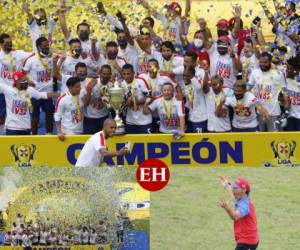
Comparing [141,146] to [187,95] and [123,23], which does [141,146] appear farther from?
[123,23]

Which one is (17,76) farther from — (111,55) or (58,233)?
(58,233)

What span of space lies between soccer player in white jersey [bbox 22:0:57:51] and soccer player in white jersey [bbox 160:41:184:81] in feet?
8.51

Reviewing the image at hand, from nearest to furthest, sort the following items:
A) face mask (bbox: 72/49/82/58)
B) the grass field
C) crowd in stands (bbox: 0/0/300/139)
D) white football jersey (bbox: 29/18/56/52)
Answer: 1. the grass field
2. crowd in stands (bbox: 0/0/300/139)
3. face mask (bbox: 72/49/82/58)
4. white football jersey (bbox: 29/18/56/52)

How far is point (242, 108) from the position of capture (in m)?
20.7

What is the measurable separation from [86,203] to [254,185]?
469 centimetres

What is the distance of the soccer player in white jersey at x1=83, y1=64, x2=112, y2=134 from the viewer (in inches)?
821

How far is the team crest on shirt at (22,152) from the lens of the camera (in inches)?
787

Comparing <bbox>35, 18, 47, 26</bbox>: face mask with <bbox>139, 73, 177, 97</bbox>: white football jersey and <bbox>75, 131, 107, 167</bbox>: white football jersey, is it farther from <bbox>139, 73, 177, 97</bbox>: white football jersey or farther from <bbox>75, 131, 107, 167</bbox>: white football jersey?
<bbox>75, 131, 107, 167</bbox>: white football jersey

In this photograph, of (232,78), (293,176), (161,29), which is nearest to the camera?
(293,176)

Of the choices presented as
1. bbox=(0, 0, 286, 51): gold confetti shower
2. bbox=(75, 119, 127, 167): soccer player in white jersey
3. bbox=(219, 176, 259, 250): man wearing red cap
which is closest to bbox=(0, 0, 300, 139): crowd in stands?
bbox=(0, 0, 286, 51): gold confetti shower

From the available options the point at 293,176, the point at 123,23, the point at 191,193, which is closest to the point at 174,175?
the point at 191,193

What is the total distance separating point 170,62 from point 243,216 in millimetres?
6284

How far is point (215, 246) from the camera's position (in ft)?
59.0

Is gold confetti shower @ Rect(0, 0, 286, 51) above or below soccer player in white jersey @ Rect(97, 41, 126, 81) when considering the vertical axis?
above
